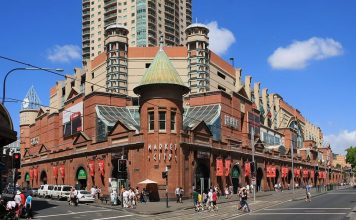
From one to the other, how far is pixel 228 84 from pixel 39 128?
4133 cm

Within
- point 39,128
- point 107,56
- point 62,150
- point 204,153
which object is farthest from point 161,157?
point 39,128

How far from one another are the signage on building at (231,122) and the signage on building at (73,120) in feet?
71.4

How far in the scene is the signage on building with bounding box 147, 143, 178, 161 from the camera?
160 feet

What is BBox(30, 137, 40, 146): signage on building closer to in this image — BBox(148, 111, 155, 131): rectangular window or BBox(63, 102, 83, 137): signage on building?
BBox(63, 102, 83, 137): signage on building

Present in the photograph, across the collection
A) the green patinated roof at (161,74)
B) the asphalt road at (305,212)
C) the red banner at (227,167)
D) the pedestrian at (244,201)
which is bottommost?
the asphalt road at (305,212)

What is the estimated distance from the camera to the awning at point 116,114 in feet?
206

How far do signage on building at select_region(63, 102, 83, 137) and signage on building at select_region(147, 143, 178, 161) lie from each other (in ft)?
77.0

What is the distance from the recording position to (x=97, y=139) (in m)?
62.4

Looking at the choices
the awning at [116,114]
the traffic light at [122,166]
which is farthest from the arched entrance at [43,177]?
the traffic light at [122,166]

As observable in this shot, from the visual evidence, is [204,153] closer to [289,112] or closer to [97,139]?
[97,139]

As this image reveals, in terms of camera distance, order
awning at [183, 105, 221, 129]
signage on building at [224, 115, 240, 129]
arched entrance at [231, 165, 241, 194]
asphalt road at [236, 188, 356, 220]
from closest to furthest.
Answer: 1. asphalt road at [236, 188, 356, 220]
2. arched entrance at [231, 165, 241, 194]
3. awning at [183, 105, 221, 129]
4. signage on building at [224, 115, 240, 129]

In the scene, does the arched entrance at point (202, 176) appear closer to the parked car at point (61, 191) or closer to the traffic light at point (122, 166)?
the parked car at point (61, 191)

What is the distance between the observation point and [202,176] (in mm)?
55750

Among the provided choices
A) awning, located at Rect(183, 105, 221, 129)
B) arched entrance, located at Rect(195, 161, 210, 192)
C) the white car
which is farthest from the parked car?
awning, located at Rect(183, 105, 221, 129)
